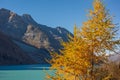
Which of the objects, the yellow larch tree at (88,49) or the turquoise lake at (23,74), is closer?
the yellow larch tree at (88,49)

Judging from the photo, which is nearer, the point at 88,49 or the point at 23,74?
the point at 88,49

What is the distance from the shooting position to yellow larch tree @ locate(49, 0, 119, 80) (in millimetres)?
12266

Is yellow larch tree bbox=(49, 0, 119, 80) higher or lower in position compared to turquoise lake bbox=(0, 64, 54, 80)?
higher

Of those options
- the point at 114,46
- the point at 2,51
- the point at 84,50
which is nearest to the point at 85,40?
the point at 84,50

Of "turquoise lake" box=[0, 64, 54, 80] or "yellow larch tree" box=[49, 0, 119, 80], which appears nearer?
"yellow larch tree" box=[49, 0, 119, 80]

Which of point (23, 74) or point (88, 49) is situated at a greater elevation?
point (88, 49)

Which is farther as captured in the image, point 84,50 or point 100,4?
point 100,4

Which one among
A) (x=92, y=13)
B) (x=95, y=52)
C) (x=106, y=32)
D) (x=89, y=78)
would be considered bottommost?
(x=89, y=78)

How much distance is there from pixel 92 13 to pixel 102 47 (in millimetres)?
1666

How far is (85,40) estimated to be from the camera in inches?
496

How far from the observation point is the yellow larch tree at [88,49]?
12.3 metres

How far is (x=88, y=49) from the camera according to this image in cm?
1245

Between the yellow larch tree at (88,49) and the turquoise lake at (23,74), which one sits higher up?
the yellow larch tree at (88,49)

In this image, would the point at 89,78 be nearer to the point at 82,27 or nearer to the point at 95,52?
the point at 95,52
